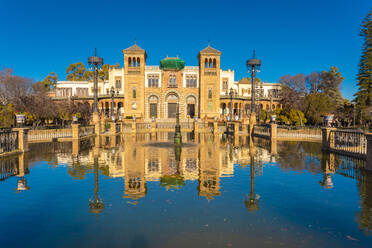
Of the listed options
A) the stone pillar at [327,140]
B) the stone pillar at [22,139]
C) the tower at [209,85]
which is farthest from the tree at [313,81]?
the stone pillar at [22,139]

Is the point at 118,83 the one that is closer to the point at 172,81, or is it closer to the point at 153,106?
the point at 153,106

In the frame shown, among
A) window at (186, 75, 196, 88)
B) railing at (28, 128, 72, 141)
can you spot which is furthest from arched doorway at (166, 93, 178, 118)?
railing at (28, 128, 72, 141)

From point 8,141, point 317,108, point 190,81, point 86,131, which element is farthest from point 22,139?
point 190,81

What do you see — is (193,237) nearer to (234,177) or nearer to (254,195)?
(254,195)

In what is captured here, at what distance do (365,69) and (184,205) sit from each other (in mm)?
46720

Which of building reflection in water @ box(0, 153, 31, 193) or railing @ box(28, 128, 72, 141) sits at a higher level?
railing @ box(28, 128, 72, 141)

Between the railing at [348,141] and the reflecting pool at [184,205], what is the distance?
3.25m

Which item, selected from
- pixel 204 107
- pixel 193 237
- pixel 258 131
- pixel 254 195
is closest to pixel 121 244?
pixel 193 237

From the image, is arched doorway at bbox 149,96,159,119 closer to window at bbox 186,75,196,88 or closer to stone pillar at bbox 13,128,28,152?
window at bbox 186,75,196,88

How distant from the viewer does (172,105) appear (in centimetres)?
5509

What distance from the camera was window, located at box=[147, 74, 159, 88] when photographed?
180 ft

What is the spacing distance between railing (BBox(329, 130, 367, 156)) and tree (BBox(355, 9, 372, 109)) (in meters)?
29.1

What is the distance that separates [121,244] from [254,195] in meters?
3.88

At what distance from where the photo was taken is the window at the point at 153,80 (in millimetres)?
54928
